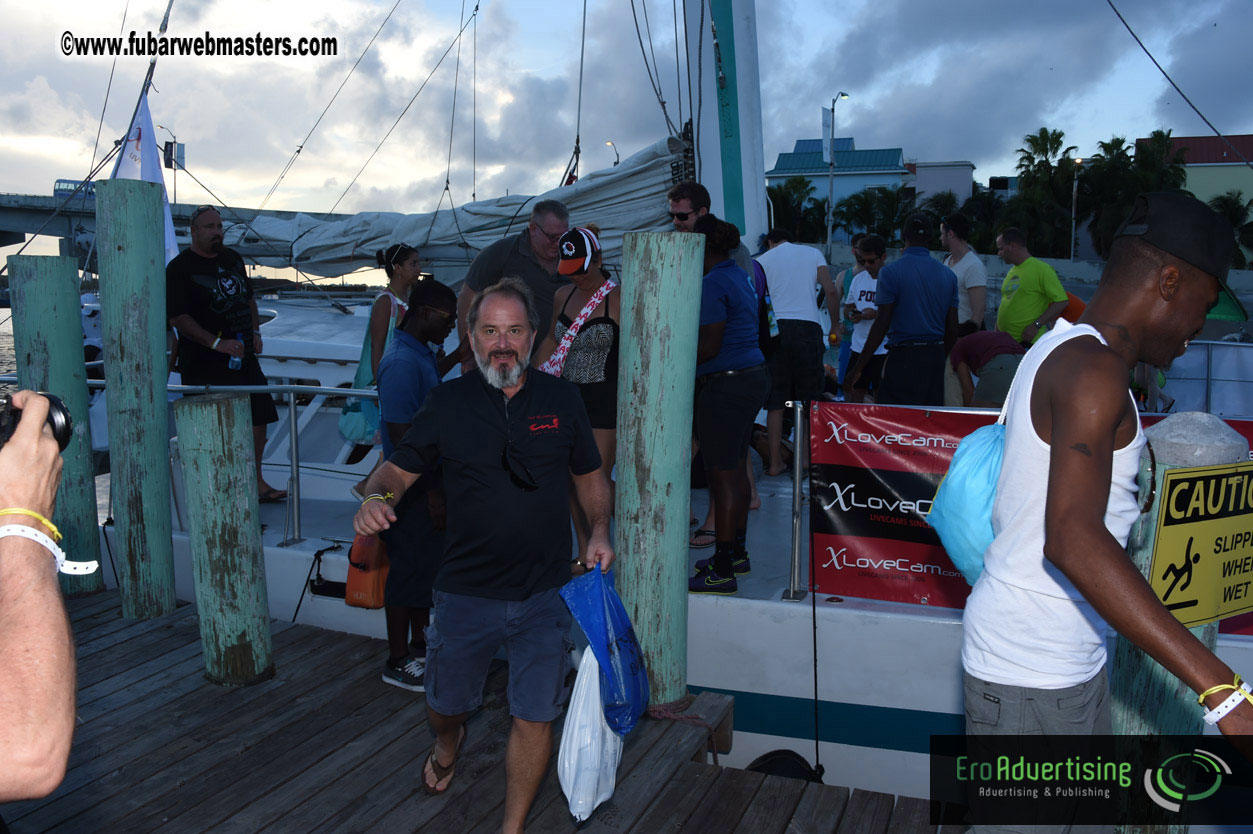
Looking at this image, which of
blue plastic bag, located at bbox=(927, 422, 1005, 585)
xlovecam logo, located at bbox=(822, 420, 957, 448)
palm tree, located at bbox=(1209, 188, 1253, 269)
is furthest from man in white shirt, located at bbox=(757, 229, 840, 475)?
palm tree, located at bbox=(1209, 188, 1253, 269)

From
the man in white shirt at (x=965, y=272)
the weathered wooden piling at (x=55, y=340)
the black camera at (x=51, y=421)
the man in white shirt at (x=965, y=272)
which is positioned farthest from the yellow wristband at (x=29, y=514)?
the man in white shirt at (x=965, y=272)

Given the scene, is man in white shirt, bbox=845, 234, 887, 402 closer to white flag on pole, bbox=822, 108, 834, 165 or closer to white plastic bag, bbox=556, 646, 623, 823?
white plastic bag, bbox=556, 646, 623, 823

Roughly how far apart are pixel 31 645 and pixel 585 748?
2.15 meters

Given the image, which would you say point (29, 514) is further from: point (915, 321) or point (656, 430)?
point (915, 321)

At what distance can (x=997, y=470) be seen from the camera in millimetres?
2094

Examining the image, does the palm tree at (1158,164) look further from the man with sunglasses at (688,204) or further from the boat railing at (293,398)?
the boat railing at (293,398)

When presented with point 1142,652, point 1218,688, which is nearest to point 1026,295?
point 1142,652

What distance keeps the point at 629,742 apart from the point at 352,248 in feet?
23.9

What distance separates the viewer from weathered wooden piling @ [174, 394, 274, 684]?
14.8 ft

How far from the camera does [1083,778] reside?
2.00 metres

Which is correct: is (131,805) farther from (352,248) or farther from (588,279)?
(352,248)

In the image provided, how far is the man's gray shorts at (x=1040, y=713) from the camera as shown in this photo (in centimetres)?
201

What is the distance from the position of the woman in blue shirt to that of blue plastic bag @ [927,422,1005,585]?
248cm

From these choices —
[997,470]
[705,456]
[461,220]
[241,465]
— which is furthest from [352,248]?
[997,470]
